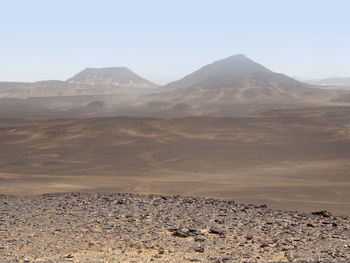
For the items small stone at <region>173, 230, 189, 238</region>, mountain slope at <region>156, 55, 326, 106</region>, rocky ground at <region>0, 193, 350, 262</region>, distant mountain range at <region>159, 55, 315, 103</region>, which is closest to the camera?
rocky ground at <region>0, 193, 350, 262</region>

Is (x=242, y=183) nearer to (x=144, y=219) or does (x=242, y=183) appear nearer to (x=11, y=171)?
(x=144, y=219)

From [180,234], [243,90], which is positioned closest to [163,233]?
[180,234]

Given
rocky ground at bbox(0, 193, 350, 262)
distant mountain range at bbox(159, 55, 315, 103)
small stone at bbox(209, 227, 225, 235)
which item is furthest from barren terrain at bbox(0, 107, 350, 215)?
distant mountain range at bbox(159, 55, 315, 103)

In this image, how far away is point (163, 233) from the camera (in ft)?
24.0

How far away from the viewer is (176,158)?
26578 mm

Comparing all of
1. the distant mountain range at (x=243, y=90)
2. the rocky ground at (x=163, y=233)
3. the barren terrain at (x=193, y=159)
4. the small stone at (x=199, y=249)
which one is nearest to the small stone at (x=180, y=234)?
the rocky ground at (x=163, y=233)

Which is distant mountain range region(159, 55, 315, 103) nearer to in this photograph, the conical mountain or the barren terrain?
the conical mountain

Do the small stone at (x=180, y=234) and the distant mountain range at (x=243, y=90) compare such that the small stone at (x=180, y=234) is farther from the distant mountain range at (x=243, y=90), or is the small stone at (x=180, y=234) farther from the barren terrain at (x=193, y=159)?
the distant mountain range at (x=243, y=90)

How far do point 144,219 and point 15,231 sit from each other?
2330mm

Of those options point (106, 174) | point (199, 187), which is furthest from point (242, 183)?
point (106, 174)

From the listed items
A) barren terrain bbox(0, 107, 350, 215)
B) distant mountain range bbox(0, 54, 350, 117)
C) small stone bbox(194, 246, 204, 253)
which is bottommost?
barren terrain bbox(0, 107, 350, 215)

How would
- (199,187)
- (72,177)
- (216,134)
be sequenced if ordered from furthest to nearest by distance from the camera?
(216,134) < (72,177) < (199,187)

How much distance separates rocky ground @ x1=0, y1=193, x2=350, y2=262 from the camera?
6145 millimetres

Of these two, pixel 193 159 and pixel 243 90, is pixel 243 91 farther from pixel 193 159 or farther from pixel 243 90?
pixel 193 159
